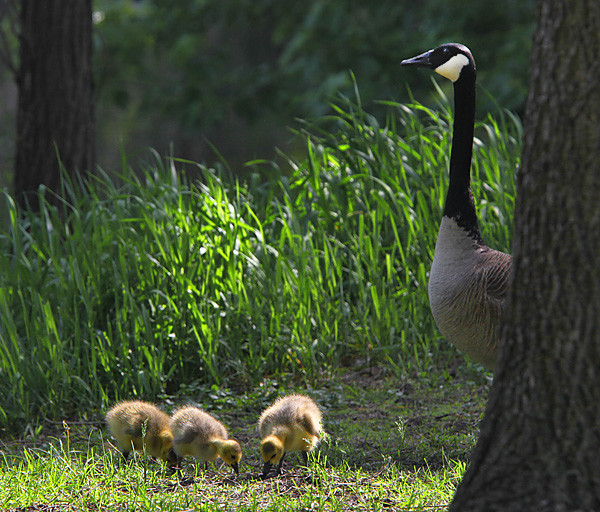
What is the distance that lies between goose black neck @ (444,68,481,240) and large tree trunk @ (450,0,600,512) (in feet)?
5.31

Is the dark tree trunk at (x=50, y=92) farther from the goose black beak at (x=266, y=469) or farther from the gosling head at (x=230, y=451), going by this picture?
the goose black beak at (x=266, y=469)

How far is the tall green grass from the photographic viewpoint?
4.75 meters

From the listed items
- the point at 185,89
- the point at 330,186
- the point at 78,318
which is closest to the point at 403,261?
the point at 330,186

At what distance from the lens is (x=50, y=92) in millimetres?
6938

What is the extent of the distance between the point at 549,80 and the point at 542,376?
3.01 feet

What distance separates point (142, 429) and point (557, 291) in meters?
2.03

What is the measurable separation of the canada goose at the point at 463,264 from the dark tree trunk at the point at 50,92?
12.7ft

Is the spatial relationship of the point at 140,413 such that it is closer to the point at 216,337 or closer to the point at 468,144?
the point at 216,337

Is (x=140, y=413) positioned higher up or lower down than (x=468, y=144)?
lower down

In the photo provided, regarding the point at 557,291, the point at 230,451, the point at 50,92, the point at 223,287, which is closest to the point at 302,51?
the point at 50,92

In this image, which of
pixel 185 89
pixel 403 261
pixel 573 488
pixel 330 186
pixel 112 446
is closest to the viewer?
pixel 573 488

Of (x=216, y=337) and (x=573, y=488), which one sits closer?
(x=573, y=488)

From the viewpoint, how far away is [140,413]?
12.0ft

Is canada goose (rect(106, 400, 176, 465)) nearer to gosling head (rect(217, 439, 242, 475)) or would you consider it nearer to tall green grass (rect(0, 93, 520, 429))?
gosling head (rect(217, 439, 242, 475))
